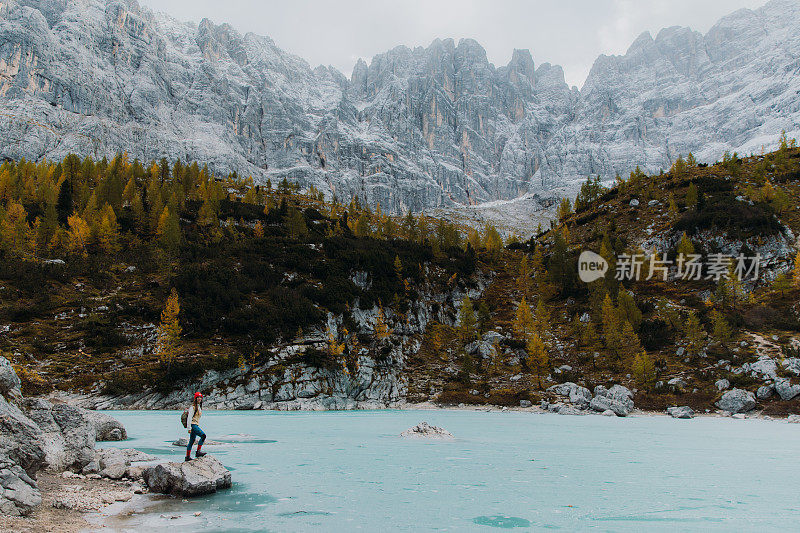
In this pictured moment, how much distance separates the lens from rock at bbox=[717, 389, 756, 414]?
41562mm

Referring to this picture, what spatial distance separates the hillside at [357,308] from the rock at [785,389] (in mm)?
147

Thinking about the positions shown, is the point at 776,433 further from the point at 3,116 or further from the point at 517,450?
the point at 3,116

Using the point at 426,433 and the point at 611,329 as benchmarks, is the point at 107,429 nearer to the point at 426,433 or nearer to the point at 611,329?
the point at 426,433

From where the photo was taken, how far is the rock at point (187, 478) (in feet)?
39.8

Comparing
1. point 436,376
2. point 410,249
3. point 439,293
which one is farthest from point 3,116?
point 436,376

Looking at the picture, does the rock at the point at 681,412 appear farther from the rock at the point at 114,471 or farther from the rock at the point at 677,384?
the rock at the point at 114,471

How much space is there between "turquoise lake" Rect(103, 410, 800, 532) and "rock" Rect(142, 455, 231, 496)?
→ 51 centimetres

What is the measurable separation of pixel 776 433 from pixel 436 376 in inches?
1580

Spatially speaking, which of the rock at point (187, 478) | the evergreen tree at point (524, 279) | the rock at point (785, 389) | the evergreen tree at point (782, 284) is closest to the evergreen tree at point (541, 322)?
the evergreen tree at point (524, 279)

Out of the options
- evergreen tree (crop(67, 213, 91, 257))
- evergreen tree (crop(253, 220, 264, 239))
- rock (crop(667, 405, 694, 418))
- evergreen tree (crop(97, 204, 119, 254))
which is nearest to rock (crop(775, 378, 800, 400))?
rock (crop(667, 405, 694, 418))

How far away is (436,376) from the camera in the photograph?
62.9 metres

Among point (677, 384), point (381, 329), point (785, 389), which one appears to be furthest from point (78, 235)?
point (785, 389)

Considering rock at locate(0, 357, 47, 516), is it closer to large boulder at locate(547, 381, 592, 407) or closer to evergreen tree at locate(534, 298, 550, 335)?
large boulder at locate(547, 381, 592, 407)

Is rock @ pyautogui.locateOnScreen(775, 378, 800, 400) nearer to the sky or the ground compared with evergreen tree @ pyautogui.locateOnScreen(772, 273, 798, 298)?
nearer to the ground
